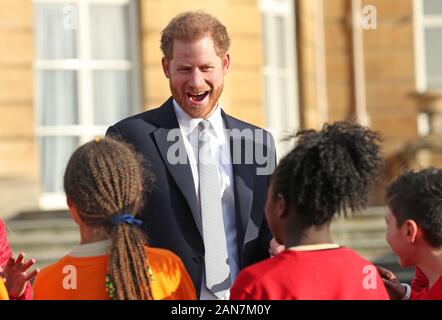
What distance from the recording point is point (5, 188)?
10641 mm

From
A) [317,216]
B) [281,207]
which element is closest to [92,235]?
Result: [281,207]

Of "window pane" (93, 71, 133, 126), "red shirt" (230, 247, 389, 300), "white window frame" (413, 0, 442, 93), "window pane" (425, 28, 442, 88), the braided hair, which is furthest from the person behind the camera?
"window pane" (425, 28, 442, 88)

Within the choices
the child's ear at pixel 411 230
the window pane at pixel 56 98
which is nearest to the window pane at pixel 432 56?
the window pane at pixel 56 98

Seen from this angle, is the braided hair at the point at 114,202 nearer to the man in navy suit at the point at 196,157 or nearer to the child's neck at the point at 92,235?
the child's neck at the point at 92,235

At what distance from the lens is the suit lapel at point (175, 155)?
174 inches

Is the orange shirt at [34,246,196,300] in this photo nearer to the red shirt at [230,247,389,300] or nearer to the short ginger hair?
the red shirt at [230,247,389,300]

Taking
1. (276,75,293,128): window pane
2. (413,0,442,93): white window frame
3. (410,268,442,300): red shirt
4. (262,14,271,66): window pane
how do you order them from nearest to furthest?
(410,268,442,300): red shirt < (262,14,271,66): window pane < (276,75,293,128): window pane < (413,0,442,93): white window frame

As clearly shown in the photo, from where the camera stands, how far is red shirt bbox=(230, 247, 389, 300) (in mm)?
3508

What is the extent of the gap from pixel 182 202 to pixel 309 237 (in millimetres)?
887

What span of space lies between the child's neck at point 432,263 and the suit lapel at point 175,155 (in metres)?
0.80

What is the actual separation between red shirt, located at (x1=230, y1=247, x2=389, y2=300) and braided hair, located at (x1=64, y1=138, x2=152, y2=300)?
304 mm

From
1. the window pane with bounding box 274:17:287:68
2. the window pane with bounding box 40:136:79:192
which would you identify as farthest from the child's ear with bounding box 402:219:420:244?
the window pane with bounding box 274:17:287:68

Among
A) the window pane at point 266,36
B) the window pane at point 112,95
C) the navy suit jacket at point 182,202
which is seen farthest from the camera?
the window pane at point 266,36
